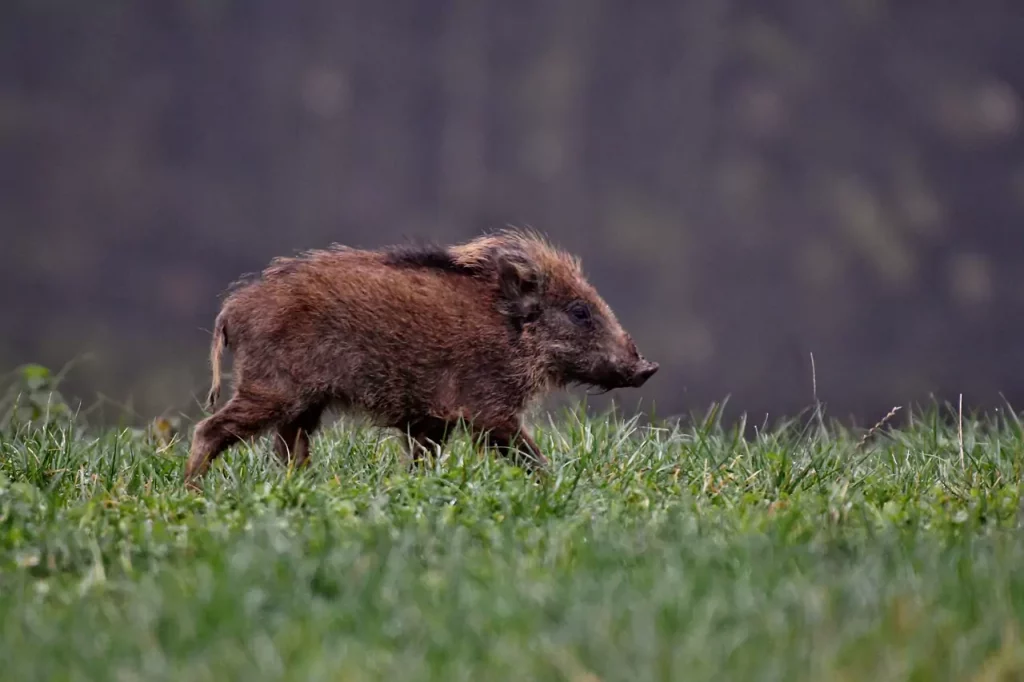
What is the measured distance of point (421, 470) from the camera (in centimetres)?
558

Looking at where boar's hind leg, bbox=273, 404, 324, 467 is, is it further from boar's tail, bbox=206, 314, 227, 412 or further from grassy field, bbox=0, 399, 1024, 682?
boar's tail, bbox=206, 314, 227, 412

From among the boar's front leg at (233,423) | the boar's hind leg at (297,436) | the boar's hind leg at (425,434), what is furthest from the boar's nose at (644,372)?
the boar's front leg at (233,423)

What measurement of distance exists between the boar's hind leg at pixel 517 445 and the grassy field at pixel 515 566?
159 millimetres

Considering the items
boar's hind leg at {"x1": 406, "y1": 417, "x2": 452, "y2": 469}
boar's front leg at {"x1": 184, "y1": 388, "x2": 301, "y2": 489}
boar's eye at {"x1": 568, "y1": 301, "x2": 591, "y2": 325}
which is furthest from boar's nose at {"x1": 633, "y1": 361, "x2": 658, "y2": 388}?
boar's front leg at {"x1": 184, "y1": 388, "x2": 301, "y2": 489}

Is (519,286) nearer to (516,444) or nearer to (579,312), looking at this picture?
(579,312)

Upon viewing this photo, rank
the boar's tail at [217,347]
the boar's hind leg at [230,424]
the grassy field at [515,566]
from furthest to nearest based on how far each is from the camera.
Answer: the boar's tail at [217,347]
the boar's hind leg at [230,424]
the grassy field at [515,566]

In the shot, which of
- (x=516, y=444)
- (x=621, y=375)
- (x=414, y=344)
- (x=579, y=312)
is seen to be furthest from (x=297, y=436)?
(x=621, y=375)

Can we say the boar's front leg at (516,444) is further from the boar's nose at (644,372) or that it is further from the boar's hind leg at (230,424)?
the boar's hind leg at (230,424)

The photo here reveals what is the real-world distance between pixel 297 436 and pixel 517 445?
3.40ft

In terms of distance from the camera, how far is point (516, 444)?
20.2ft

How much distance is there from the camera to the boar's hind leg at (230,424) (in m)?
5.81

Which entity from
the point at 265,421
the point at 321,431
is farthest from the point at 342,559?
the point at 321,431

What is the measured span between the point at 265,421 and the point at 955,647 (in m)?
3.46

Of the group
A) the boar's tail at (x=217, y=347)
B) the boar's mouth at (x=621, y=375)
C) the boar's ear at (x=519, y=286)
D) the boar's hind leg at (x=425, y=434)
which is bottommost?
the boar's hind leg at (x=425, y=434)
